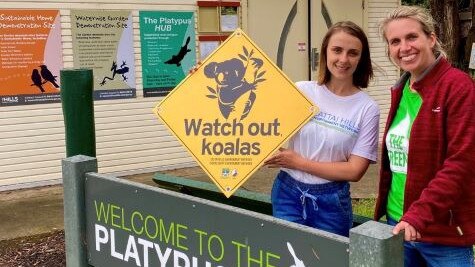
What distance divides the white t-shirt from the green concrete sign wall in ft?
1.77

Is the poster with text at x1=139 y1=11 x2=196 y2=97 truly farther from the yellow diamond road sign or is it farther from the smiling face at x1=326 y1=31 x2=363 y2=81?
the smiling face at x1=326 y1=31 x2=363 y2=81

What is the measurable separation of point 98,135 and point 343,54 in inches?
200

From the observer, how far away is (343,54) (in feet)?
8.36

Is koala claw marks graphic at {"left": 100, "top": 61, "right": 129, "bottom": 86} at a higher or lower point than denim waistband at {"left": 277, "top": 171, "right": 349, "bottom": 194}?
higher

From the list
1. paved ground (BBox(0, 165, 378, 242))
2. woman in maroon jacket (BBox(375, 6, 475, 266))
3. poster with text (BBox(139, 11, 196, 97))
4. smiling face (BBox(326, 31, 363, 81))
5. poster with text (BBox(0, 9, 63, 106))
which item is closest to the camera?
woman in maroon jacket (BBox(375, 6, 475, 266))

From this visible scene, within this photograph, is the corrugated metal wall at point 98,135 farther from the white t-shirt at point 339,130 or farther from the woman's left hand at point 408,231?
the woman's left hand at point 408,231

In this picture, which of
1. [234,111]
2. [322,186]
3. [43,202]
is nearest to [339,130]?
[322,186]

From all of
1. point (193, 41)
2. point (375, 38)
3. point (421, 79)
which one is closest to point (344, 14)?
point (375, 38)

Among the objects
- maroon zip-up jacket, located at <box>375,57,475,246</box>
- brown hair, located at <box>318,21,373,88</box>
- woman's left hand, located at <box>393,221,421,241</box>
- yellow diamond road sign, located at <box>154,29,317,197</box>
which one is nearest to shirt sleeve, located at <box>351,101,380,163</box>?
brown hair, located at <box>318,21,373,88</box>

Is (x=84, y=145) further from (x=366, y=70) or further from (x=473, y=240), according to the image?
(x=473, y=240)

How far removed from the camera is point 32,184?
6.85 metres

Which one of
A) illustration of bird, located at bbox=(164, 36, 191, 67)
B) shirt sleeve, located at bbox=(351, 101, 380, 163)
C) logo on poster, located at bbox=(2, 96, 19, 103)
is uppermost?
illustration of bird, located at bbox=(164, 36, 191, 67)

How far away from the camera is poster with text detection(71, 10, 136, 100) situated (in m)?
6.95

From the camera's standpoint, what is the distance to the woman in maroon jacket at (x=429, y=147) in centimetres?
205
